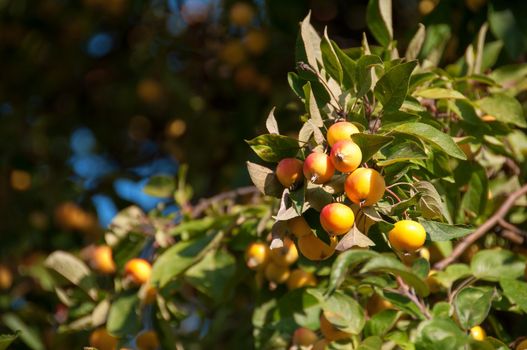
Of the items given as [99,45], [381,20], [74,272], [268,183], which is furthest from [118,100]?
[268,183]

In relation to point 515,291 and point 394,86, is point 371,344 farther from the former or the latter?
point 394,86

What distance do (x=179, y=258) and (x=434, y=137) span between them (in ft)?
2.07

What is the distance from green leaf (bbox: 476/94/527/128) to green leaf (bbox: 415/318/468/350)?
0.44 meters

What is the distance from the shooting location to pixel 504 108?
1.38 m

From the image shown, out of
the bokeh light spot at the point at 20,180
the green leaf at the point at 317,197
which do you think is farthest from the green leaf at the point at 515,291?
the bokeh light spot at the point at 20,180

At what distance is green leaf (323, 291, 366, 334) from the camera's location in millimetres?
1211

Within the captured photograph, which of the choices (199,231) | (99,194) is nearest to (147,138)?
(99,194)

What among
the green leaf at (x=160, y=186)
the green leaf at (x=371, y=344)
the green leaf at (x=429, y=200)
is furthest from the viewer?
the green leaf at (x=160, y=186)

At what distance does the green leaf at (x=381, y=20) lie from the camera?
1429 mm

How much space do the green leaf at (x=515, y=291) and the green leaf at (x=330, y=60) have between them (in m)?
Result: 0.44

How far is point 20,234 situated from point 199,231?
1.23 meters

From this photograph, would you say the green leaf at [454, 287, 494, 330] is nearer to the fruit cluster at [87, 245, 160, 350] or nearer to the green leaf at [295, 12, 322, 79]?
the green leaf at [295, 12, 322, 79]

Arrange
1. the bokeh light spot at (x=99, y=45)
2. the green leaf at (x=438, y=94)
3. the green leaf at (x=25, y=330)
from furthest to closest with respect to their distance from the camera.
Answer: the bokeh light spot at (x=99, y=45), the green leaf at (x=25, y=330), the green leaf at (x=438, y=94)

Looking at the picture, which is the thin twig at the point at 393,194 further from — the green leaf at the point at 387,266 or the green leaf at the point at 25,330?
the green leaf at the point at 25,330
